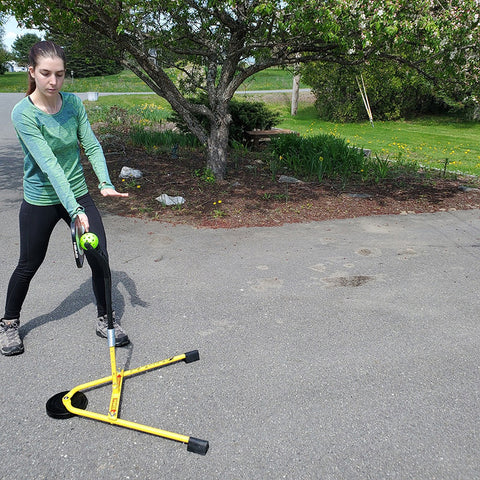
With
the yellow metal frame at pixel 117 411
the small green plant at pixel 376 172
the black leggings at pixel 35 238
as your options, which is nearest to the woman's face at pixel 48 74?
the black leggings at pixel 35 238

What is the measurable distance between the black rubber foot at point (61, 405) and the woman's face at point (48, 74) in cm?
179

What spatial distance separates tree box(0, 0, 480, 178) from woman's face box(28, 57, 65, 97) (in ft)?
9.17

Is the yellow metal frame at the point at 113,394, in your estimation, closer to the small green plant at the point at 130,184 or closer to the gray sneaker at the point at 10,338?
the gray sneaker at the point at 10,338

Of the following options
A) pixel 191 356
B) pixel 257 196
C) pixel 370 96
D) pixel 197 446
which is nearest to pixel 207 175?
pixel 257 196

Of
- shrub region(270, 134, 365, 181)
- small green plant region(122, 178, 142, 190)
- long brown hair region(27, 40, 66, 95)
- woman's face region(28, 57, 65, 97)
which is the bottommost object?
small green plant region(122, 178, 142, 190)

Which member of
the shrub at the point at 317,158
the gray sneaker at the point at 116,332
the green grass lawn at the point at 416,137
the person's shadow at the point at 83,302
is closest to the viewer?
the gray sneaker at the point at 116,332

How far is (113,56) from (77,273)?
14.9 ft

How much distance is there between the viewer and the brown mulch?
245 inches

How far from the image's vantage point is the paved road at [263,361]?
2.29 metres

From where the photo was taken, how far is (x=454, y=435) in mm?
2449

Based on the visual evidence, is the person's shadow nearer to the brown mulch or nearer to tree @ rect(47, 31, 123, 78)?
the brown mulch

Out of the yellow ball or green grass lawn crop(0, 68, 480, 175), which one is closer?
the yellow ball

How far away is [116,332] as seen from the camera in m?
3.26

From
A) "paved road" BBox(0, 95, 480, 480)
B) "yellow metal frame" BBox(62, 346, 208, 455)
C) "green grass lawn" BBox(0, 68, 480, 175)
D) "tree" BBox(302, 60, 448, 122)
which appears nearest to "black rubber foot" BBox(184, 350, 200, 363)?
"paved road" BBox(0, 95, 480, 480)
